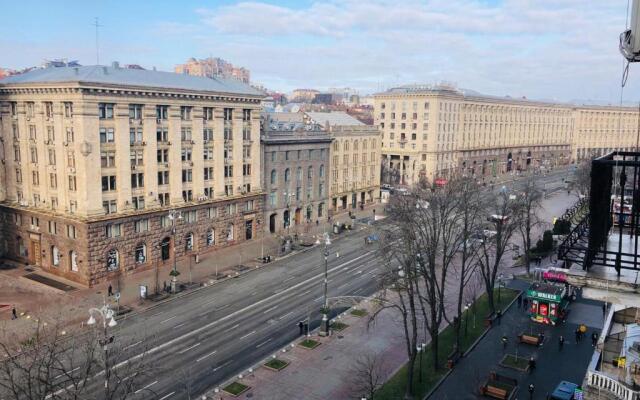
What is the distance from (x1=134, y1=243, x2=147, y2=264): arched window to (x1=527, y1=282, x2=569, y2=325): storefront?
41.0 metres

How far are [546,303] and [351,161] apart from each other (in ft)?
190

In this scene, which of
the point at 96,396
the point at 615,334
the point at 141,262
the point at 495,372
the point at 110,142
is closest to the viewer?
the point at 615,334

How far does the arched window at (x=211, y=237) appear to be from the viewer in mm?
71062

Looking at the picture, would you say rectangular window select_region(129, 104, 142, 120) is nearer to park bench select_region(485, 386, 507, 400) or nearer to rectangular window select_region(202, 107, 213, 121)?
rectangular window select_region(202, 107, 213, 121)

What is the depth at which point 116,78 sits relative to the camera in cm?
6016

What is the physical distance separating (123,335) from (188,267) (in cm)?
1997

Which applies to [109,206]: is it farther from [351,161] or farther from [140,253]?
[351,161]

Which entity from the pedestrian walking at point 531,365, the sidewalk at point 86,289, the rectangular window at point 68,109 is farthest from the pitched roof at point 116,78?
the pedestrian walking at point 531,365

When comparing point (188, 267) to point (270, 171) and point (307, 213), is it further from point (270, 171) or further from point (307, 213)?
point (307, 213)

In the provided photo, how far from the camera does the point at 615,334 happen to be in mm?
26547

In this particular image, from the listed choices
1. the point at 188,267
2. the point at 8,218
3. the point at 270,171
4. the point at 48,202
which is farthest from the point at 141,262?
the point at 270,171

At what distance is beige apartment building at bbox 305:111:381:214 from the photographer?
9706 cm

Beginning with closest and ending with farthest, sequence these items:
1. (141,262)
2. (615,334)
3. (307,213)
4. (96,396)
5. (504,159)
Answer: (615,334), (96,396), (141,262), (307,213), (504,159)

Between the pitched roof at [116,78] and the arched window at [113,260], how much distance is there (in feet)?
58.5
